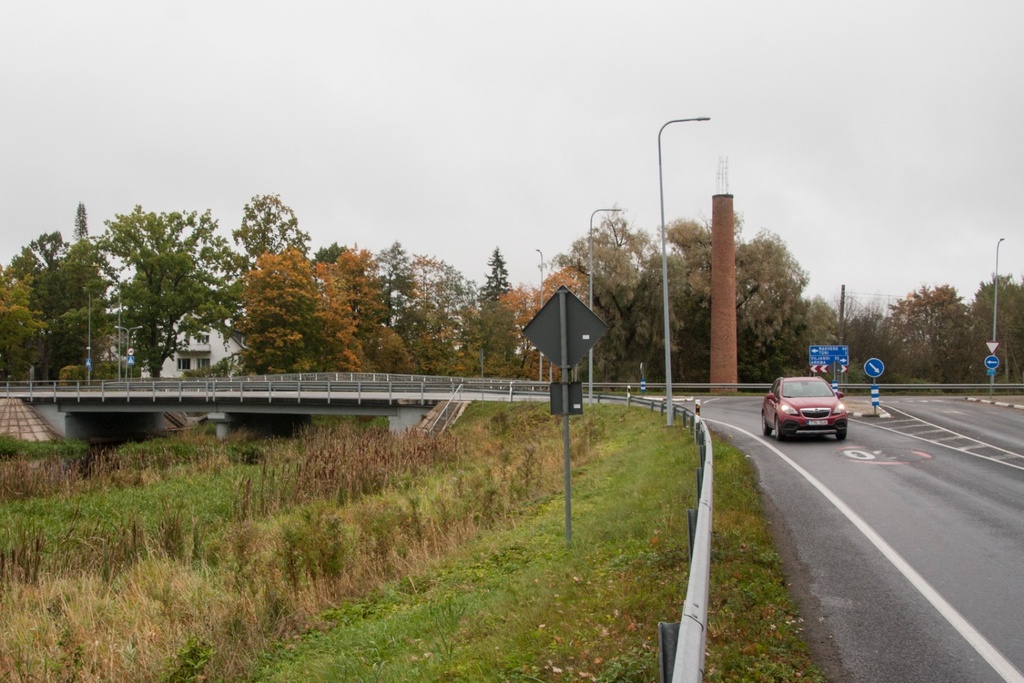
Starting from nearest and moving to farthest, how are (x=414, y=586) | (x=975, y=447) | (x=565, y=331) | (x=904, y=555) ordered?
1. (x=904, y=555)
2. (x=565, y=331)
3. (x=414, y=586)
4. (x=975, y=447)

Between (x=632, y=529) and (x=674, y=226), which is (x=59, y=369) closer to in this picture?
(x=674, y=226)

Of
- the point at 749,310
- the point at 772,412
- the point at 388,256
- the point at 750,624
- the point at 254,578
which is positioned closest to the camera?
the point at 750,624

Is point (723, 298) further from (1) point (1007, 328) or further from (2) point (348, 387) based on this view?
(2) point (348, 387)

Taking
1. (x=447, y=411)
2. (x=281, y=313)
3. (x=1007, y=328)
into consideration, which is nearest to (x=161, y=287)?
(x=281, y=313)

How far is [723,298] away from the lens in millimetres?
56875

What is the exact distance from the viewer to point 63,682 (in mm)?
7285

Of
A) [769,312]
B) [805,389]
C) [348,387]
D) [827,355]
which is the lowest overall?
[348,387]

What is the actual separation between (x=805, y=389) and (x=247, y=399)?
117 ft

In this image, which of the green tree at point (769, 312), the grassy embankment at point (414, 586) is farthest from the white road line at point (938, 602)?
the green tree at point (769, 312)

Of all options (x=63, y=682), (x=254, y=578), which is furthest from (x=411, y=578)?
(x=63, y=682)

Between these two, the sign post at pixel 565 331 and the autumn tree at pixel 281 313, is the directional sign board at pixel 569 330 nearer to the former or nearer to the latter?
the sign post at pixel 565 331

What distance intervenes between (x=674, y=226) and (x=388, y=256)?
26817 mm

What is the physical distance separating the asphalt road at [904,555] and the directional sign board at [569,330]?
9.64 feet

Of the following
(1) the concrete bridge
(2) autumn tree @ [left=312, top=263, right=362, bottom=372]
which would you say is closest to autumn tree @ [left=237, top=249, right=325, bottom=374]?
(2) autumn tree @ [left=312, top=263, right=362, bottom=372]
